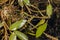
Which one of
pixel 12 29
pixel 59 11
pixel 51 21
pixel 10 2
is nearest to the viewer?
pixel 12 29

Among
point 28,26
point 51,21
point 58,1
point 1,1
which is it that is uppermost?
point 1,1

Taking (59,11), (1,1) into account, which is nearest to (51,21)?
(59,11)

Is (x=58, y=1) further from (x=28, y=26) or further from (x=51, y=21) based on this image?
(x=28, y=26)

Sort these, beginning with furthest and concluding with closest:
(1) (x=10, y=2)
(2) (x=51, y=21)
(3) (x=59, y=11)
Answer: (3) (x=59, y=11)
(2) (x=51, y=21)
(1) (x=10, y=2)

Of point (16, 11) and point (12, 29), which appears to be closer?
point (12, 29)

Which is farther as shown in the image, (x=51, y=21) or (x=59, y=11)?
(x=59, y=11)

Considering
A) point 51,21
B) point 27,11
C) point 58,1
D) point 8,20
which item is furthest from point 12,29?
point 58,1

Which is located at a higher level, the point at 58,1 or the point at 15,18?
the point at 15,18

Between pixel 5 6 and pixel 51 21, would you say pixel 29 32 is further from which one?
pixel 51 21

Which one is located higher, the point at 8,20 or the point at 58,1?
the point at 8,20
